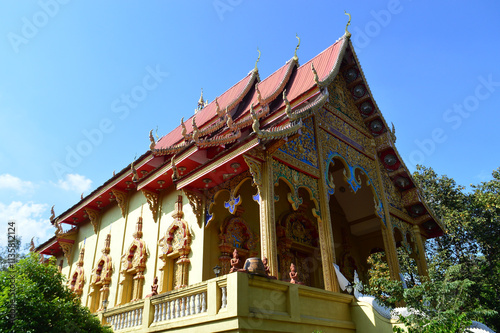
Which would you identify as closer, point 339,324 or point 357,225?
point 339,324

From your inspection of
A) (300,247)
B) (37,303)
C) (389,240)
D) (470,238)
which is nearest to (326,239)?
(300,247)

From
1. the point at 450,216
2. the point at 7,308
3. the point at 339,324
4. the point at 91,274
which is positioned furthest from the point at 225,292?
the point at 450,216

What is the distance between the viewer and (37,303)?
555 centimetres

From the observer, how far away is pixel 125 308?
6488mm

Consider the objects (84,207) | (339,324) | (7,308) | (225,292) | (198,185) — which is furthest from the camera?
(84,207)

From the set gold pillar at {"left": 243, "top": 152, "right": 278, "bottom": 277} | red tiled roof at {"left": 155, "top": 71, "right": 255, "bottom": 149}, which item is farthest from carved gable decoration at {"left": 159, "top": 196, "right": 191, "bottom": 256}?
red tiled roof at {"left": 155, "top": 71, "right": 255, "bottom": 149}

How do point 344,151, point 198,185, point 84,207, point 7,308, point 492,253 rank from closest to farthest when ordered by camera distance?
point 7,308 → point 198,185 → point 344,151 → point 84,207 → point 492,253

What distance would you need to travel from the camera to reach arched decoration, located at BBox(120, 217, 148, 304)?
9195 mm

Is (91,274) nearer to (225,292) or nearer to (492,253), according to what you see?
(225,292)

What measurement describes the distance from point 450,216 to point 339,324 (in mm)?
10643

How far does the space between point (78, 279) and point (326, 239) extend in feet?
26.9

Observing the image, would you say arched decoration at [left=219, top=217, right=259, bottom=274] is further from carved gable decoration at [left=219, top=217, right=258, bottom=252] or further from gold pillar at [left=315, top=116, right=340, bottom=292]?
gold pillar at [left=315, top=116, right=340, bottom=292]

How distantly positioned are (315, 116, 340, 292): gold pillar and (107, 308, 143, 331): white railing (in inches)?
125

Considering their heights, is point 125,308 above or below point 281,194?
below
